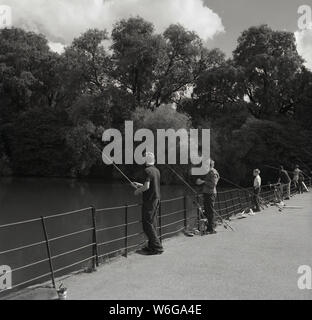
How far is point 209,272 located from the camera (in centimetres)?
899

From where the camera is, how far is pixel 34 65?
63906 mm

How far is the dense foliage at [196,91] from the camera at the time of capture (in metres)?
46.2

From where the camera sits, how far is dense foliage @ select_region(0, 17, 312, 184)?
46219 mm

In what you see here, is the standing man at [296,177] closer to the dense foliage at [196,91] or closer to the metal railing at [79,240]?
the metal railing at [79,240]

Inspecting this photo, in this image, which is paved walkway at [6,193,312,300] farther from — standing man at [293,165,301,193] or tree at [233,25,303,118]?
tree at [233,25,303,118]

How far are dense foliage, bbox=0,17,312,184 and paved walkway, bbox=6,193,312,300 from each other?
3212 cm

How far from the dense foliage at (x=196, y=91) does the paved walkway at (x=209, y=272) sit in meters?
32.1

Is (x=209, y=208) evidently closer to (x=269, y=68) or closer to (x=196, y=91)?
(x=269, y=68)

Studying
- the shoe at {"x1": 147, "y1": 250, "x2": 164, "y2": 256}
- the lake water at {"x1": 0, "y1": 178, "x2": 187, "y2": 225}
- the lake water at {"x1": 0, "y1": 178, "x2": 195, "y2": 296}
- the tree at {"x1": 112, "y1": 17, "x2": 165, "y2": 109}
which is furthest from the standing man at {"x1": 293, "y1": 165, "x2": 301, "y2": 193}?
the shoe at {"x1": 147, "y1": 250, "x2": 164, "y2": 256}

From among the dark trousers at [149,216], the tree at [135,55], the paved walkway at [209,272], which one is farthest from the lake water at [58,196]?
the dark trousers at [149,216]

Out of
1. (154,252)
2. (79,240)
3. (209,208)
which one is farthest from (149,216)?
(79,240)
